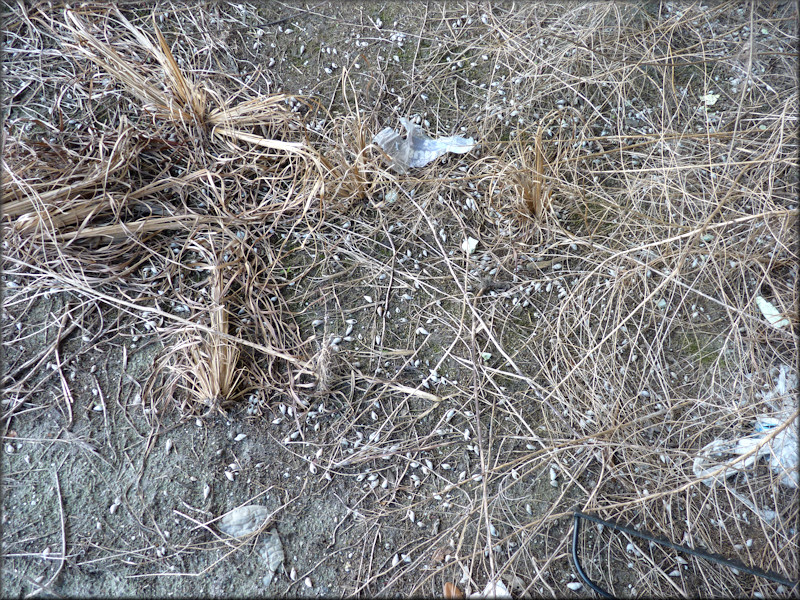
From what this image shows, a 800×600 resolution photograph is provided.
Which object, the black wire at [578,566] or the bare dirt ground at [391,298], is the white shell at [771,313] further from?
the black wire at [578,566]

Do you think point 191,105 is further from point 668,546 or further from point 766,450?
point 766,450

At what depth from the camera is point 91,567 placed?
4.70ft

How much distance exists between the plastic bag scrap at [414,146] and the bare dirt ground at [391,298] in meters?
0.06

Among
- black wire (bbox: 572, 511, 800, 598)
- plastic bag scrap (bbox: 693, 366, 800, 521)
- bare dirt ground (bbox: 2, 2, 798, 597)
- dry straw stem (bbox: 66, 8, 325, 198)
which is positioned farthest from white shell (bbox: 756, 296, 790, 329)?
dry straw stem (bbox: 66, 8, 325, 198)

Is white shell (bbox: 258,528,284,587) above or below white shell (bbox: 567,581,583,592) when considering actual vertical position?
below

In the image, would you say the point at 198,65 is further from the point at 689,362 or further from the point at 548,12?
the point at 689,362

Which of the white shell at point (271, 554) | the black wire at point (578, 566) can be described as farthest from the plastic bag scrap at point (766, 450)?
the white shell at point (271, 554)

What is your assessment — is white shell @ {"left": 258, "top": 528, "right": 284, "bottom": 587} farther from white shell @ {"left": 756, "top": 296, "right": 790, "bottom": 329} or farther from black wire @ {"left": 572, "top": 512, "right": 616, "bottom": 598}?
white shell @ {"left": 756, "top": 296, "right": 790, "bottom": 329}

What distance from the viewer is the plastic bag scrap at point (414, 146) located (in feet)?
6.33

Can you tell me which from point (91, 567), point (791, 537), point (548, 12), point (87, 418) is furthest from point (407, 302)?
point (548, 12)

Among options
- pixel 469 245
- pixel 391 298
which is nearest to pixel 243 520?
pixel 391 298

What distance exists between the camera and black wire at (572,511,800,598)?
141 cm

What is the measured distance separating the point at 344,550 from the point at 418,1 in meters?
2.25

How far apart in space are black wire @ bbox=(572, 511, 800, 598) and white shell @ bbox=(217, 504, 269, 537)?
909 mm
